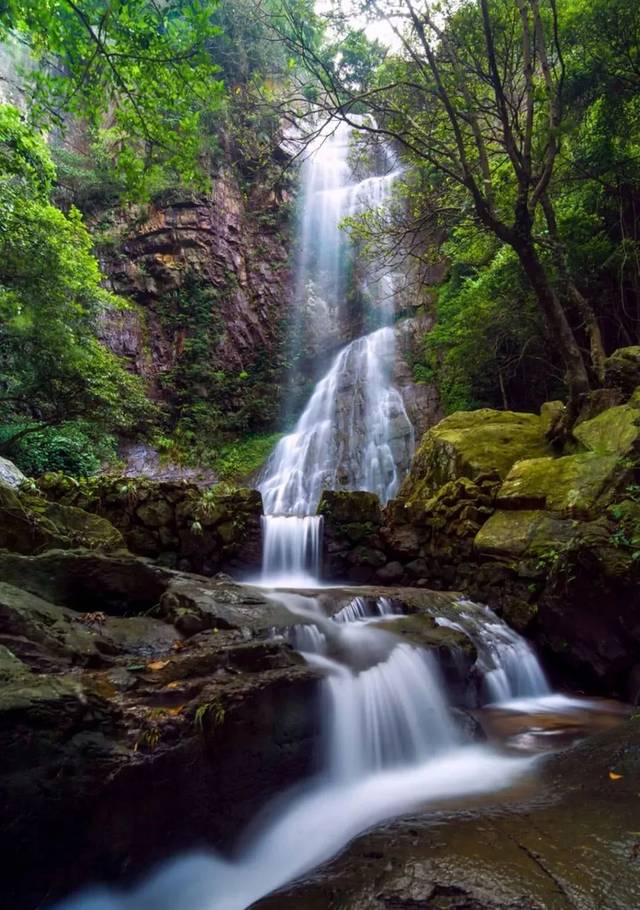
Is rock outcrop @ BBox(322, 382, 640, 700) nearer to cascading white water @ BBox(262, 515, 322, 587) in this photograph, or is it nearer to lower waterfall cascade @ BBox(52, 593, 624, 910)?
cascading white water @ BBox(262, 515, 322, 587)

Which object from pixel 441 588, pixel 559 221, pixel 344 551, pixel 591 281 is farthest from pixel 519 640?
pixel 559 221

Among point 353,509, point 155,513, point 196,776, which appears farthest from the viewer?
point 353,509

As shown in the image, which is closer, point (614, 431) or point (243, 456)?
point (614, 431)

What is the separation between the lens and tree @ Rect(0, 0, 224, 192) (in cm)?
353

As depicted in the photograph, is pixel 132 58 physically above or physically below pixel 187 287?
below

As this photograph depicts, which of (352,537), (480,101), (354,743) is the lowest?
(354,743)

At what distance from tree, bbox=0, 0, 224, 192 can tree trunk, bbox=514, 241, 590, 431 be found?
403 cm

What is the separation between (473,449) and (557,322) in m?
2.80

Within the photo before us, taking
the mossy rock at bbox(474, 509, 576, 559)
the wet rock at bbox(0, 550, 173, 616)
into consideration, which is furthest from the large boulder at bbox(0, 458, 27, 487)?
the mossy rock at bbox(474, 509, 576, 559)

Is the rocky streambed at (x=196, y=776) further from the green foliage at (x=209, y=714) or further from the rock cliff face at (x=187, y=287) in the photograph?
the rock cliff face at (x=187, y=287)

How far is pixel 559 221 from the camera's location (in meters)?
9.48

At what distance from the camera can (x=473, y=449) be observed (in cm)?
884

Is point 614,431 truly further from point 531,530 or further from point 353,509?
point 353,509

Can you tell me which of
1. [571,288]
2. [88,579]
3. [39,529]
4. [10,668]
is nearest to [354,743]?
[10,668]
